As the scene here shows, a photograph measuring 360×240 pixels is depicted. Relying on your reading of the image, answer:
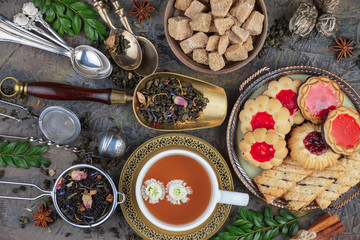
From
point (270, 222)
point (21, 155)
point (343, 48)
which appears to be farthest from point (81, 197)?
point (343, 48)

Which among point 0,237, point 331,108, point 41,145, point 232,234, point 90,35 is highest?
point 90,35

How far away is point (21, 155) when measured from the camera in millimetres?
1564

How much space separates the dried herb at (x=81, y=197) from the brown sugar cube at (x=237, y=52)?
0.83 meters

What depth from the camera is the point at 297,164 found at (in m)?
1.50

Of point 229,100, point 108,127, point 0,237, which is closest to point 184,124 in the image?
point 229,100

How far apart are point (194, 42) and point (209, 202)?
75 centimetres

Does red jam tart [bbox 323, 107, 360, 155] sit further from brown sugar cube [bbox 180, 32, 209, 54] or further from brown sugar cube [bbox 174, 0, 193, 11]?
brown sugar cube [bbox 174, 0, 193, 11]

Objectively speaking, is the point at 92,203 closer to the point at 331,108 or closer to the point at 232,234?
the point at 232,234

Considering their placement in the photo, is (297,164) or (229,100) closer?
(297,164)

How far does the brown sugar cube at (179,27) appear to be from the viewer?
4.60 feet

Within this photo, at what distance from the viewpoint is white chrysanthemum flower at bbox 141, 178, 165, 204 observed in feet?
4.64

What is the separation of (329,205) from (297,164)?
0.33m

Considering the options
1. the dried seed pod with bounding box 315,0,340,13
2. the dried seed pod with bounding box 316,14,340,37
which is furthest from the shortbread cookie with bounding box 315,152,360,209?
the dried seed pod with bounding box 315,0,340,13

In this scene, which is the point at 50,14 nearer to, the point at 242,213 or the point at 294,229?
the point at 242,213
